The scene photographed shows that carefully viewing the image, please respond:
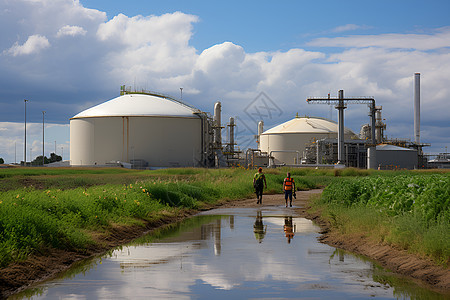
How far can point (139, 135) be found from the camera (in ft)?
245

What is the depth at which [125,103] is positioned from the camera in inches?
3135

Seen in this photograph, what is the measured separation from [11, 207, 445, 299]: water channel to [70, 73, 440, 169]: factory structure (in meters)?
58.9

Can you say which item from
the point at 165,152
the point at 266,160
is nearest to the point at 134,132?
the point at 165,152

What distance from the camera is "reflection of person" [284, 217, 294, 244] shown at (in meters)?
16.3

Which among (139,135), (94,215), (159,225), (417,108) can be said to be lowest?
(159,225)

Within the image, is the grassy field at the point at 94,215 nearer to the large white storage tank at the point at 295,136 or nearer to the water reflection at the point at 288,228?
the water reflection at the point at 288,228

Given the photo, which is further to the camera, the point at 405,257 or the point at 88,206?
the point at 88,206

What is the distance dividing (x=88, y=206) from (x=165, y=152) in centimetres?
5801

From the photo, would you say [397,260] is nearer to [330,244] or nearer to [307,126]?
[330,244]

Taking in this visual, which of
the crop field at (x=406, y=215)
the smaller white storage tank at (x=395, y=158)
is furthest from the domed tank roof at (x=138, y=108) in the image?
the crop field at (x=406, y=215)

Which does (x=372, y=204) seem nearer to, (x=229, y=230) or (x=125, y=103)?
(x=229, y=230)

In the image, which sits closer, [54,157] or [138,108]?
[138,108]

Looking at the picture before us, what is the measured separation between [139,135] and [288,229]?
5806 centimetres

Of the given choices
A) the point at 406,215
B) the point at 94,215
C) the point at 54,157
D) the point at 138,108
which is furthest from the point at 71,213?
the point at 54,157
